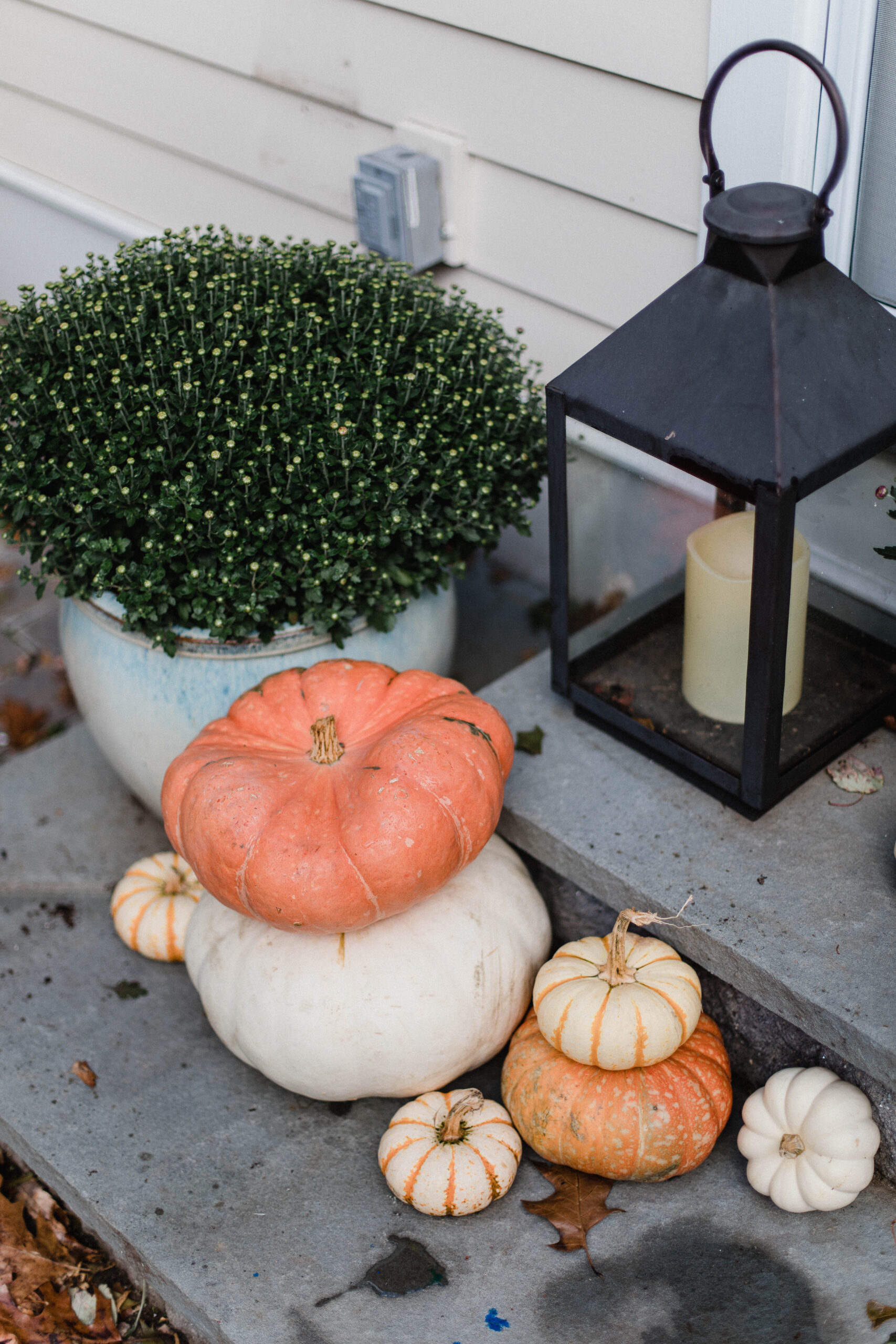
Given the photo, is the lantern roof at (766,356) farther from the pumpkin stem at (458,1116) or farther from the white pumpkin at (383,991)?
the pumpkin stem at (458,1116)

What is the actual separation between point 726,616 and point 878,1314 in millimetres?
1156

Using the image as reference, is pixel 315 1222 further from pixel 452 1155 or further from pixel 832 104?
pixel 832 104

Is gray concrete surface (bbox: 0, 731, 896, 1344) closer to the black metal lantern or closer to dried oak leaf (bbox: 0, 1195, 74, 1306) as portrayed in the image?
dried oak leaf (bbox: 0, 1195, 74, 1306)

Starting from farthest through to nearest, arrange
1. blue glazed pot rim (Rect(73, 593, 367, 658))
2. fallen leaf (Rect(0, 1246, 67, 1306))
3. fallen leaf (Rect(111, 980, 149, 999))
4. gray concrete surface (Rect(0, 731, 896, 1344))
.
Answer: fallen leaf (Rect(111, 980, 149, 999))
blue glazed pot rim (Rect(73, 593, 367, 658))
fallen leaf (Rect(0, 1246, 67, 1306))
gray concrete surface (Rect(0, 731, 896, 1344))

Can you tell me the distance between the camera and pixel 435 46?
3.00 m

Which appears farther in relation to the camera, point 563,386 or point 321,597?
point 321,597

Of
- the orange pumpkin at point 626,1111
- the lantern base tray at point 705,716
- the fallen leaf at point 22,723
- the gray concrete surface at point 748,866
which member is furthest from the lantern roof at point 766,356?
the fallen leaf at point 22,723

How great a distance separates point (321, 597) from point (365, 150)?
61.1 inches

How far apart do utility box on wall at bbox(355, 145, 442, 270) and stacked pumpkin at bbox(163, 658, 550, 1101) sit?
4.30ft

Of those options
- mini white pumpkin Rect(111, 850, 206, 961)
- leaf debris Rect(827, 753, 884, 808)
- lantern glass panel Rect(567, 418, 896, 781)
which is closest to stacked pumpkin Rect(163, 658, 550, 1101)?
mini white pumpkin Rect(111, 850, 206, 961)

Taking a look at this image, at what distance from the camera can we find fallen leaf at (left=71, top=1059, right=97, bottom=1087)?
244 centimetres

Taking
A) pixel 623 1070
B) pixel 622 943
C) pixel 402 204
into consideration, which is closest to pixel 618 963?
pixel 622 943

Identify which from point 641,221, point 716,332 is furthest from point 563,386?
point 641,221

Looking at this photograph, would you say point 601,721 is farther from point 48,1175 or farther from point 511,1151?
point 48,1175
